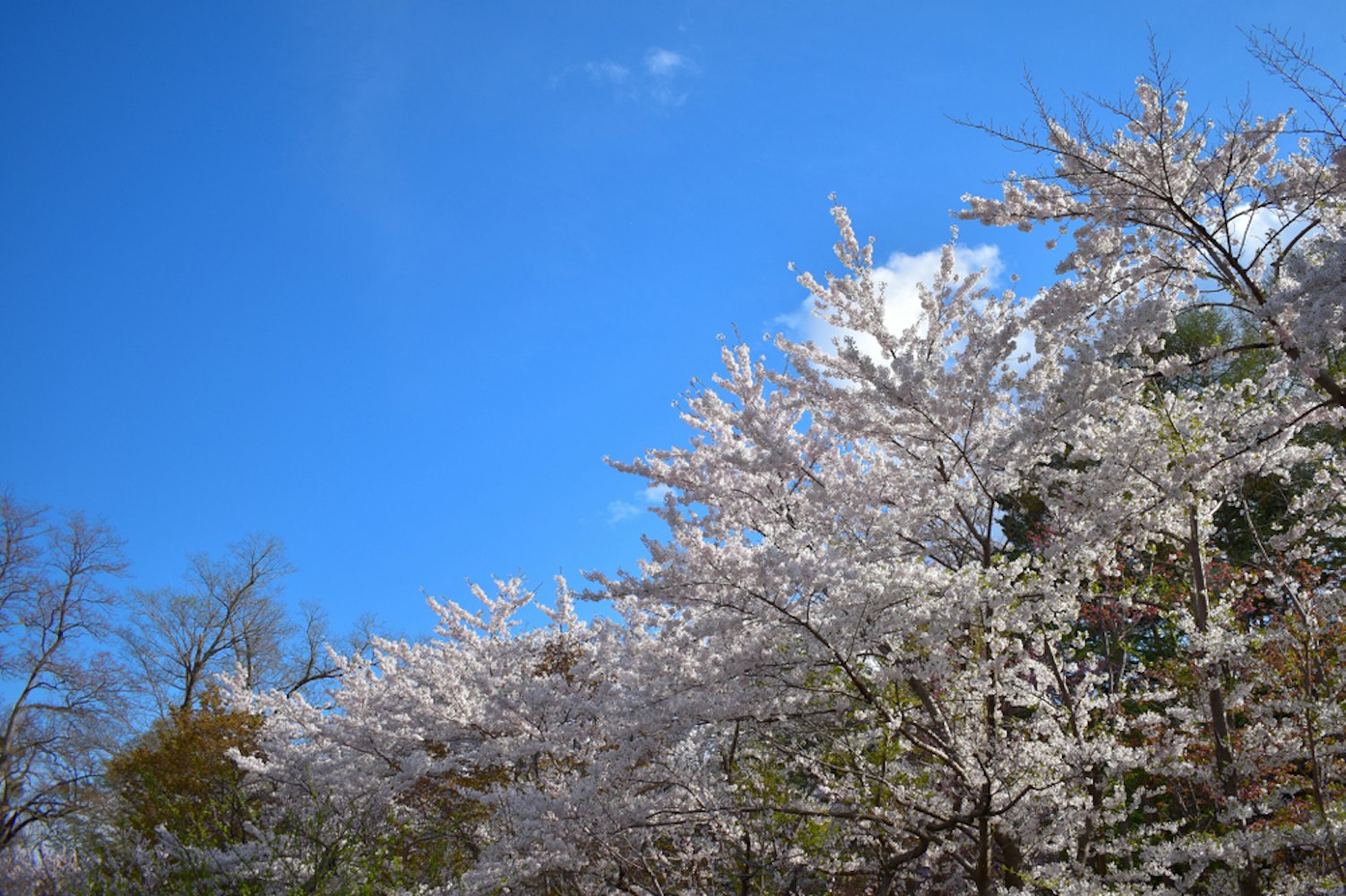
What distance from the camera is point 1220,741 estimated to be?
17.4 ft

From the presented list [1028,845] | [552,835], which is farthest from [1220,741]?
[552,835]

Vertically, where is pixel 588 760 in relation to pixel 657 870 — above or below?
above

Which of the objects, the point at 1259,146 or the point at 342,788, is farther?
the point at 342,788

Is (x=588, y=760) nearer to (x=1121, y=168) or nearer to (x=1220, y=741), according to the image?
(x=1220, y=741)

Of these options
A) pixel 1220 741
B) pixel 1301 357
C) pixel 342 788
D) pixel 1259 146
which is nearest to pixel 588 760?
pixel 342 788

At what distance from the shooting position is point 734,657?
5.00 metres

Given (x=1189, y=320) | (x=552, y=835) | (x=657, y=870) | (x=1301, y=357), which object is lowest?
(x=657, y=870)

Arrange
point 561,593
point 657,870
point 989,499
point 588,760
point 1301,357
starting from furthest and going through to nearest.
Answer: point 561,593 < point 588,760 < point 657,870 < point 989,499 < point 1301,357

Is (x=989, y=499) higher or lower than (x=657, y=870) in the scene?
higher

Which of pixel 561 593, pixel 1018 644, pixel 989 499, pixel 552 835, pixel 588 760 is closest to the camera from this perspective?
pixel 1018 644

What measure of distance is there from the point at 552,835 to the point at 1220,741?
4.56m

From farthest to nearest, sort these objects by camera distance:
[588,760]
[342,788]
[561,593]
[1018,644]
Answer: [561,593] → [342,788] → [588,760] → [1018,644]

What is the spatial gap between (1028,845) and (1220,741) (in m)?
1.40

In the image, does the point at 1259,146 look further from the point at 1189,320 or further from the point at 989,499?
the point at 1189,320
